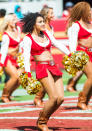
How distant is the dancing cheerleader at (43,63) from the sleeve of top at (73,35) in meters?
1.33

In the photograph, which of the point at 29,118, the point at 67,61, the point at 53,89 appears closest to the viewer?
the point at 53,89

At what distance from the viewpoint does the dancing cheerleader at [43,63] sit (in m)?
8.14

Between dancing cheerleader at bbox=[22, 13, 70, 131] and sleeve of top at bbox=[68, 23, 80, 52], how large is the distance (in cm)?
133

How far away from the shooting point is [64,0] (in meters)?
28.3

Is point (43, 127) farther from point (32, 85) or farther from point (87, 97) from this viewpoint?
point (87, 97)

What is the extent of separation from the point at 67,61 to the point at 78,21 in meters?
1.66

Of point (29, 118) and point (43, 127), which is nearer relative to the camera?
point (43, 127)

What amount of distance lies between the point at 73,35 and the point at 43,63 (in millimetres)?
1865

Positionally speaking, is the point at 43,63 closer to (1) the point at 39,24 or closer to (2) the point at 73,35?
(1) the point at 39,24

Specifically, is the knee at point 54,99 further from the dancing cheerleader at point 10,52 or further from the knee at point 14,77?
the knee at point 14,77

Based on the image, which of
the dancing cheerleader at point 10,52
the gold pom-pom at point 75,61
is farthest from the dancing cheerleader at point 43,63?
the dancing cheerleader at point 10,52

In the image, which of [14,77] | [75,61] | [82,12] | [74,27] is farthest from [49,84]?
[14,77]

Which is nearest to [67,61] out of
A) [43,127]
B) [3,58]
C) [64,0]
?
[43,127]

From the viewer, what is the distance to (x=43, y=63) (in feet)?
27.6
